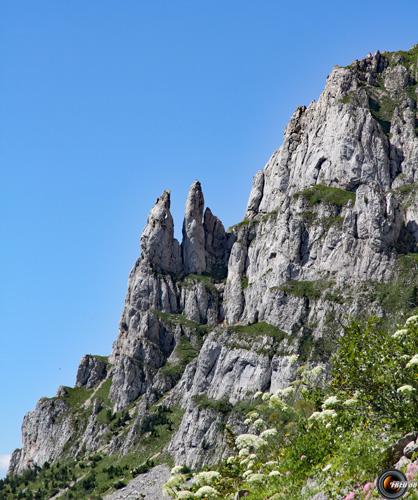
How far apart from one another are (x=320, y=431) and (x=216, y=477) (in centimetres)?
503

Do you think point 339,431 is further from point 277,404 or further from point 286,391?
point 286,391

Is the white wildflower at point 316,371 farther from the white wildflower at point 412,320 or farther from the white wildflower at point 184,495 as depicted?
the white wildflower at point 184,495

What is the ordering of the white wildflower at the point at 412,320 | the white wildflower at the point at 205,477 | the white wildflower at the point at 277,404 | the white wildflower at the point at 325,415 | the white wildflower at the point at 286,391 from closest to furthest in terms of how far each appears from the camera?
the white wildflower at the point at 205,477, the white wildflower at the point at 325,415, the white wildflower at the point at 412,320, the white wildflower at the point at 277,404, the white wildflower at the point at 286,391

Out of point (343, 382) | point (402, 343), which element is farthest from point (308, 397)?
point (402, 343)

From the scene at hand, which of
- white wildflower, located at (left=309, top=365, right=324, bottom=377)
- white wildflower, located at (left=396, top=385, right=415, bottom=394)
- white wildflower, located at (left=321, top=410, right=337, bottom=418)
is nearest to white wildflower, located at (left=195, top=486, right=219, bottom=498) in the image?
white wildflower, located at (left=321, top=410, right=337, bottom=418)

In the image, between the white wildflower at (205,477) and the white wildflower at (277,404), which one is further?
the white wildflower at (277,404)

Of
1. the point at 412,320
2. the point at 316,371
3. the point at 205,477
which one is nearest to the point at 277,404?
the point at 316,371

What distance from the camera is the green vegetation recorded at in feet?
83.8

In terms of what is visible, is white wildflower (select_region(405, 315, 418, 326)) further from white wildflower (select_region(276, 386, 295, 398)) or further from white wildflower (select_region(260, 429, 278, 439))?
white wildflower (select_region(260, 429, 278, 439))

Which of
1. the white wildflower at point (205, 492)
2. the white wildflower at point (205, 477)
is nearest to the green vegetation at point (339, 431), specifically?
the white wildflower at point (205, 477)

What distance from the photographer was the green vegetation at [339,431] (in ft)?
83.8

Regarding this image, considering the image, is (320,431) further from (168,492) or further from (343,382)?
(168,492)

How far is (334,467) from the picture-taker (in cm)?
2586

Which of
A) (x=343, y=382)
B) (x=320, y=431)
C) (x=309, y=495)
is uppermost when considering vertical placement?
(x=343, y=382)
